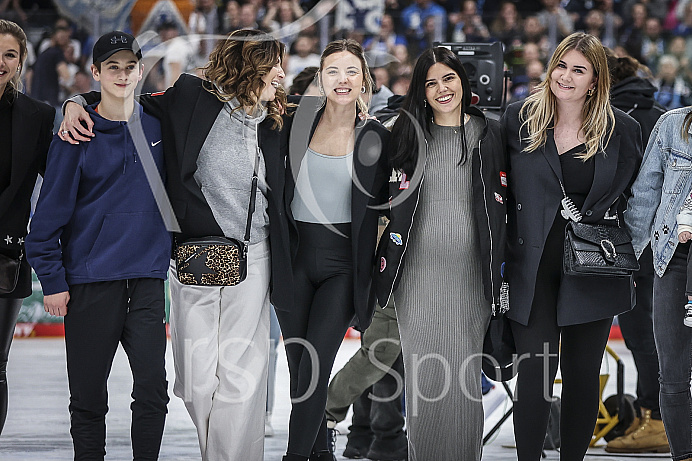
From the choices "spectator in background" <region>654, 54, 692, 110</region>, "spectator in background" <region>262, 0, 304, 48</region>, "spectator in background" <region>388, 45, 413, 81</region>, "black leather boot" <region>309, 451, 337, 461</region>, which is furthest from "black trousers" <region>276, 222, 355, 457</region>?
"spectator in background" <region>262, 0, 304, 48</region>

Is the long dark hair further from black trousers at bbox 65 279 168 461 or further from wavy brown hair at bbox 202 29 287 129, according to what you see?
black trousers at bbox 65 279 168 461

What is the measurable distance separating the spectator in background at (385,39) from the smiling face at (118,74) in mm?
6093

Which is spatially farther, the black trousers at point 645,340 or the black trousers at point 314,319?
the black trousers at point 645,340

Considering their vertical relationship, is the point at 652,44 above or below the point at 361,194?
above

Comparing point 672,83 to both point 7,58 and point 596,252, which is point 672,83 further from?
point 7,58

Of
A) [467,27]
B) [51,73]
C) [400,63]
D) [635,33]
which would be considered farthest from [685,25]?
[51,73]

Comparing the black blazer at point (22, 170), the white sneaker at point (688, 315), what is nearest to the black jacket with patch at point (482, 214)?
the white sneaker at point (688, 315)

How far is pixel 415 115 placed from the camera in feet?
10.6

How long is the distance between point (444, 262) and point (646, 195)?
0.77 m

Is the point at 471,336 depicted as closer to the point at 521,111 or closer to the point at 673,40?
the point at 521,111

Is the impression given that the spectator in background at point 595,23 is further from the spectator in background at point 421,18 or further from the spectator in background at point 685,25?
the spectator in background at point 421,18

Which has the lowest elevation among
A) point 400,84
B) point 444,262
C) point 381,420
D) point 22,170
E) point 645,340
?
point 381,420

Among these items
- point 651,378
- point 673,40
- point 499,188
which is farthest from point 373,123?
point 673,40

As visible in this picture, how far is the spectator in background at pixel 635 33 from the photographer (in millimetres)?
8812
